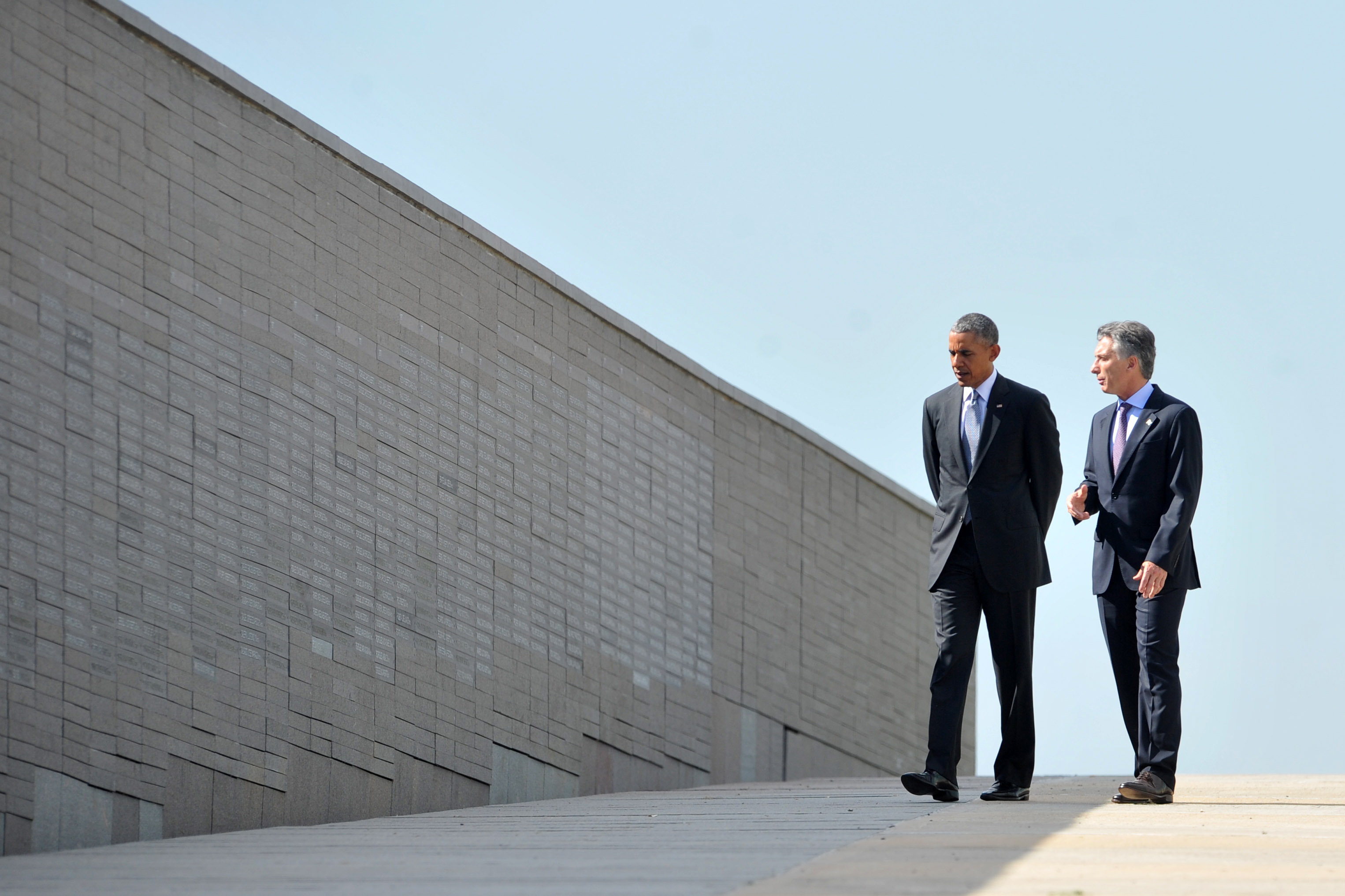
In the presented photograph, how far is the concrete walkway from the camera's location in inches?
134

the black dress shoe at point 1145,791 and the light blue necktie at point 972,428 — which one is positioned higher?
the light blue necktie at point 972,428

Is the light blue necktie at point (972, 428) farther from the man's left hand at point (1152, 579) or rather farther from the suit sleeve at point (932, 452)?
the man's left hand at point (1152, 579)

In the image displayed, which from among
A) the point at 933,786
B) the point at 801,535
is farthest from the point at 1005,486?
the point at 801,535

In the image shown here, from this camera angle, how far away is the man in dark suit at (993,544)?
216 inches

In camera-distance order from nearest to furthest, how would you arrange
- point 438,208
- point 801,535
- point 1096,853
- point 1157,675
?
1. point 1096,853
2. point 1157,675
3. point 438,208
4. point 801,535

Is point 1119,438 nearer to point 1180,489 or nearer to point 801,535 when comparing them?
point 1180,489

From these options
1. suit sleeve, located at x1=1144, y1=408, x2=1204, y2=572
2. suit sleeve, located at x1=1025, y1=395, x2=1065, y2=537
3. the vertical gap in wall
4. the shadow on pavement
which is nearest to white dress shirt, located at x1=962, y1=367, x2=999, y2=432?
suit sleeve, located at x1=1025, y1=395, x2=1065, y2=537

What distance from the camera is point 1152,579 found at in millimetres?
5309

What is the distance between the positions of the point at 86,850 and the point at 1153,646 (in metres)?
3.36

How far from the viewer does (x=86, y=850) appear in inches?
177

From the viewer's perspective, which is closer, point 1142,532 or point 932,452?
point 1142,532

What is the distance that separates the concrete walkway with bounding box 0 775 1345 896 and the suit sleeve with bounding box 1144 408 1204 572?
0.82m

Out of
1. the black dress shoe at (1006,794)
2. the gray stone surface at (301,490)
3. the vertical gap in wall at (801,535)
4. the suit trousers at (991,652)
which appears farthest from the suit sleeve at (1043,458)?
the vertical gap in wall at (801,535)

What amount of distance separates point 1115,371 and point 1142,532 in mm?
569
